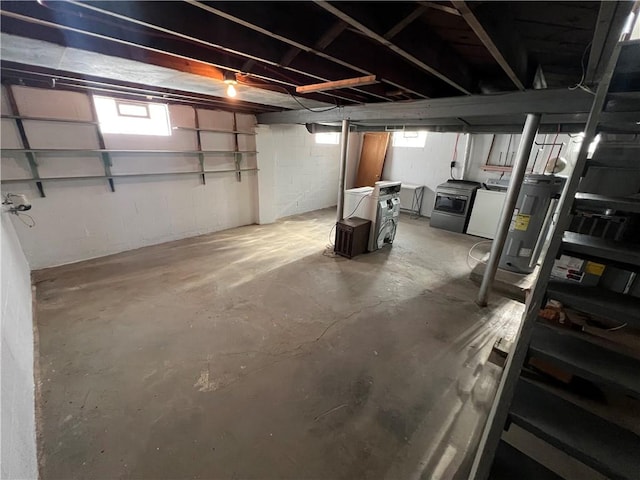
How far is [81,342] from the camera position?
2.29m

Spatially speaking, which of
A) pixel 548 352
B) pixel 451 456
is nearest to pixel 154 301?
pixel 451 456

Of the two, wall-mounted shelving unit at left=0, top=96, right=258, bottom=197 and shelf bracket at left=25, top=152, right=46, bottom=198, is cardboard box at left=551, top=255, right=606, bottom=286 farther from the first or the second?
shelf bracket at left=25, top=152, right=46, bottom=198

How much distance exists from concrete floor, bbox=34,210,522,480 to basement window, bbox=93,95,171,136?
6.45 feet

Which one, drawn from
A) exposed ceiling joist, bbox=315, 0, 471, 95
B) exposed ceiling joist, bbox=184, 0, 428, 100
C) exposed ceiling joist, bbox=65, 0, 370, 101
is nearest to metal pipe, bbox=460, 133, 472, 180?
exposed ceiling joist, bbox=65, 0, 370, 101

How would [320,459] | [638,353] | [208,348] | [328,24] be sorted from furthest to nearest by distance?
1. [208,348]
2. [638,353]
3. [328,24]
4. [320,459]

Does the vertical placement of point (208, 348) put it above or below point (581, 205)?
below

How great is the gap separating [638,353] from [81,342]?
4.47m

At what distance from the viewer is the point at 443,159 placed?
6.32 m

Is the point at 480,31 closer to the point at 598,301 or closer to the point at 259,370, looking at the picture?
the point at 598,301

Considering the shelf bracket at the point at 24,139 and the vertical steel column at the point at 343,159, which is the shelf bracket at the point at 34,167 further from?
the vertical steel column at the point at 343,159

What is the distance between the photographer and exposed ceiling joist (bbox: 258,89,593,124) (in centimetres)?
215

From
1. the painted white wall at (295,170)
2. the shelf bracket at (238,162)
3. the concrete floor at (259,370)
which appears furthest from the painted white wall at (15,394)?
the painted white wall at (295,170)

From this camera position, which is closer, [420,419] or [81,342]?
[420,419]

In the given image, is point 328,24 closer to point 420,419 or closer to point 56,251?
point 420,419
